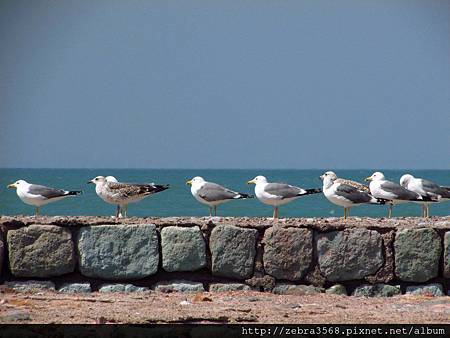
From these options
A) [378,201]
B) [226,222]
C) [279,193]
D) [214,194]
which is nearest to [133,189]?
[214,194]

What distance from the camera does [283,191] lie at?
1348 centimetres

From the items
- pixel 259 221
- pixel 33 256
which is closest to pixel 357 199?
pixel 259 221

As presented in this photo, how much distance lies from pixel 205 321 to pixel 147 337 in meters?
0.89

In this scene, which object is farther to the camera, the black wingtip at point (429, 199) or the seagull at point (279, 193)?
the black wingtip at point (429, 199)

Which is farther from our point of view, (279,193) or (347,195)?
(279,193)

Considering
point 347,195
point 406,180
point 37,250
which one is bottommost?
point 37,250

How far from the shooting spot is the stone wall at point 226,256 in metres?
11.1

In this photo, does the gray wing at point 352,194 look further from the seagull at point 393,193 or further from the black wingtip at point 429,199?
the black wingtip at point 429,199

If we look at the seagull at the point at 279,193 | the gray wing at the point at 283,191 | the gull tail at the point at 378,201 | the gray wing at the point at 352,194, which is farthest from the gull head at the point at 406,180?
the gray wing at the point at 283,191

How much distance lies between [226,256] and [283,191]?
8.27ft

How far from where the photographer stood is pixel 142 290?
11.1 metres

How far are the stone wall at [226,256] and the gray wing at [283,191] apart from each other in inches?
84.4

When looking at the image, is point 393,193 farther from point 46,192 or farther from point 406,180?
point 46,192

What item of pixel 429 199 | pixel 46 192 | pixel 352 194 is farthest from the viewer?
pixel 429 199
